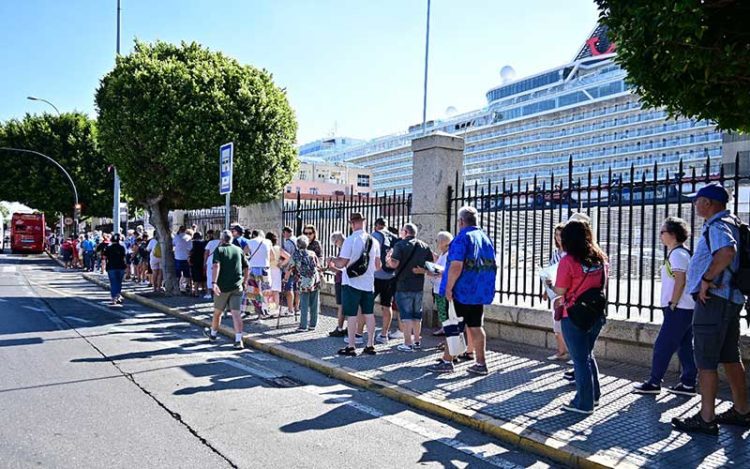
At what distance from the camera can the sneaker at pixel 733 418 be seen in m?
4.74

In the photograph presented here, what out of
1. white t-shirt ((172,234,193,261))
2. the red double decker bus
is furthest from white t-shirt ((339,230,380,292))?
the red double decker bus

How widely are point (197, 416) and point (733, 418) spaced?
14.7ft

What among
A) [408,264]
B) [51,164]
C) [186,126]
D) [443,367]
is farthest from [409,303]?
[51,164]

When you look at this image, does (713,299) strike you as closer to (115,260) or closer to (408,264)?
(408,264)

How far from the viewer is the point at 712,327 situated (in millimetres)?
4523

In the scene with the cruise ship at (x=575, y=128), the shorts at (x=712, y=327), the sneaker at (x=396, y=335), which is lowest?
the sneaker at (x=396, y=335)

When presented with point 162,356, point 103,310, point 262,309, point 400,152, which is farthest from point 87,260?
point 400,152

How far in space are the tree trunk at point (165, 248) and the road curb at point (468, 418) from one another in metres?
7.32

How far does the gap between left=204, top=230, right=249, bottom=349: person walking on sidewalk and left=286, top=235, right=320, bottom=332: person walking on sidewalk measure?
1.10 meters

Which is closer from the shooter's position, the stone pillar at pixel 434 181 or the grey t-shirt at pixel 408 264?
the grey t-shirt at pixel 408 264

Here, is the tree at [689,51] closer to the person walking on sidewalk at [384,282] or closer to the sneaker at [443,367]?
the sneaker at [443,367]

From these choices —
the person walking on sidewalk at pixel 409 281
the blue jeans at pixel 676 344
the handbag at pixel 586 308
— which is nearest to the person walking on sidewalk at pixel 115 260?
the person walking on sidewalk at pixel 409 281

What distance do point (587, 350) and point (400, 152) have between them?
12398cm

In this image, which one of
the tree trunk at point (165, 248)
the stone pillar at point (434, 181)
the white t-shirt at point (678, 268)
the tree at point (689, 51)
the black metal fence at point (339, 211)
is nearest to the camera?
the tree at point (689, 51)
